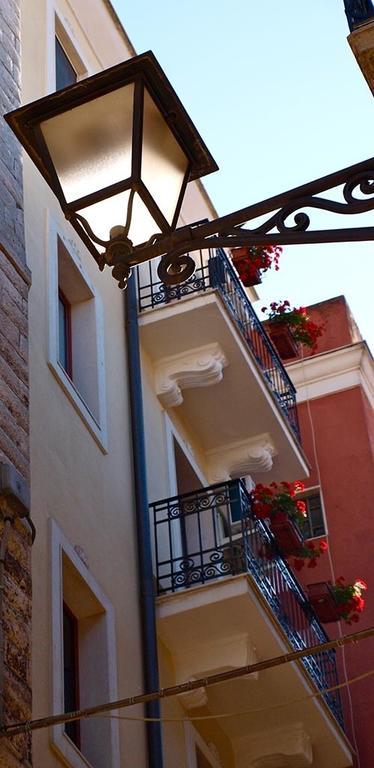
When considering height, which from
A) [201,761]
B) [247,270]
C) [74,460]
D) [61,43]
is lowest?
[201,761]

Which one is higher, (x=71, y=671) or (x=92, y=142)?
(x=71, y=671)

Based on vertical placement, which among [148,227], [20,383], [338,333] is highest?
[338,333]

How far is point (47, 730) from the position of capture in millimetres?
8930

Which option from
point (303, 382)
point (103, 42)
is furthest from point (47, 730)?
point (303, 382)

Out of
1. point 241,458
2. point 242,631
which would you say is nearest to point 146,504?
point 242,631

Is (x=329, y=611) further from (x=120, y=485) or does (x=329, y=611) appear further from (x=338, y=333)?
(x=338, y=333)

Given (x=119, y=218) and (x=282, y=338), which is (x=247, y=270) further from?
(x=119, y=218)

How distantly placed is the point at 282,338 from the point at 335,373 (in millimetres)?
4337

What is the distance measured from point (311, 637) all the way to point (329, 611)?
426 millimetres

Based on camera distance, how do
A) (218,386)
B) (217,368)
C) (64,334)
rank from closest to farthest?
(64,334), (217,368), (218,386)

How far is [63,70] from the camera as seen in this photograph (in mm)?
14297

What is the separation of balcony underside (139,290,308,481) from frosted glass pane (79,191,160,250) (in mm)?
8106

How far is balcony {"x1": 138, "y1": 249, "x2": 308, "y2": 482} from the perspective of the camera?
14.1 metres

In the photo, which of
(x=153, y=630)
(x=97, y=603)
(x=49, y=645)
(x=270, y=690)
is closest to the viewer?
(x=49, y=645)
